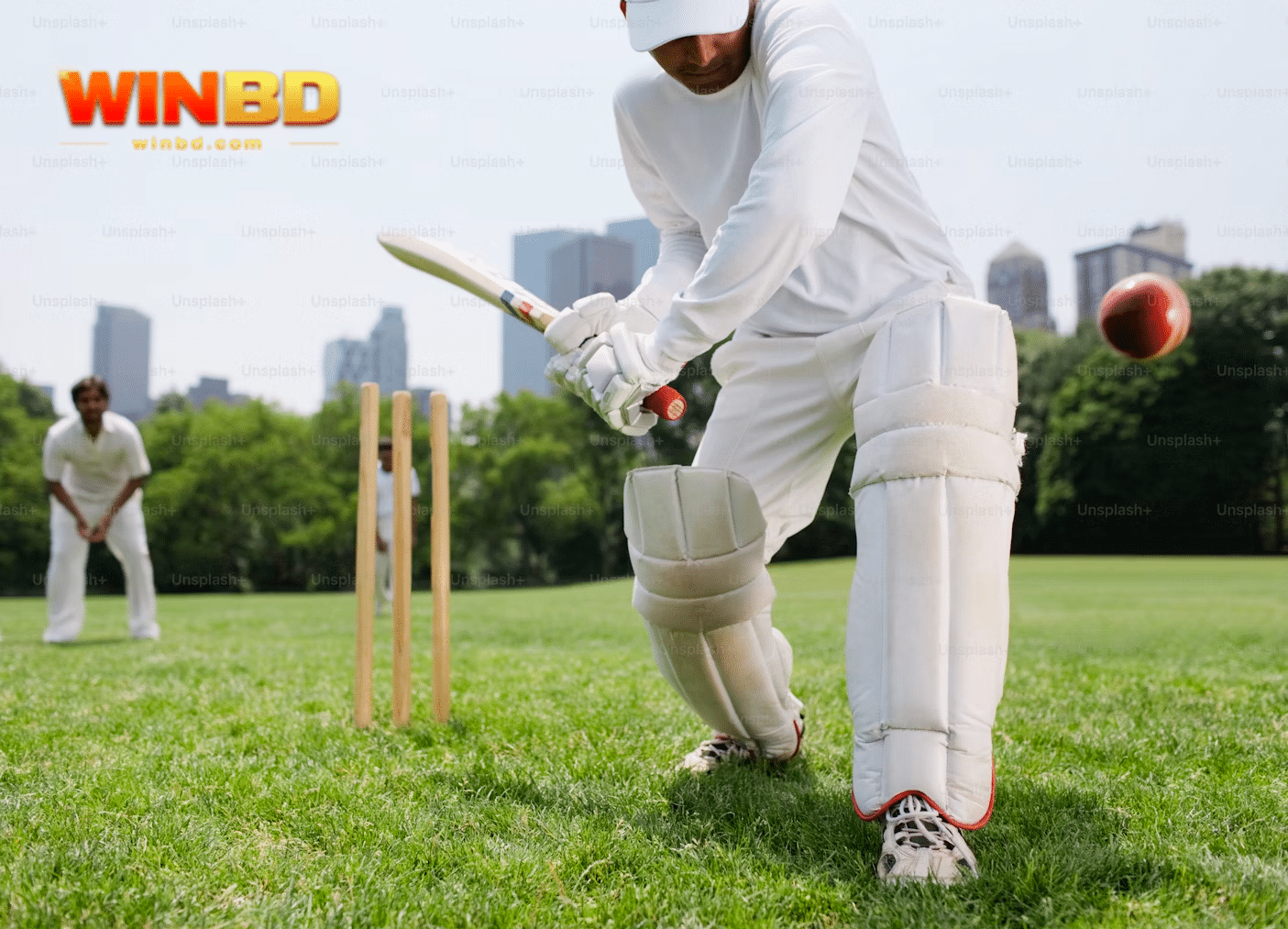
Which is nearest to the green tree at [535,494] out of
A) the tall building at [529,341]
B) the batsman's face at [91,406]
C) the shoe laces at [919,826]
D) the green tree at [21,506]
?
the tall building at [529,341]

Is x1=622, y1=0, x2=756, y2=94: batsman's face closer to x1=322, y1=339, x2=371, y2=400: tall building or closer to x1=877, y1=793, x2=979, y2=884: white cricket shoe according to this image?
x1=877, y1=793, x2=979, y2=884: white cricket shoe

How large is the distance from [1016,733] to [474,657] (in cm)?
→ 404

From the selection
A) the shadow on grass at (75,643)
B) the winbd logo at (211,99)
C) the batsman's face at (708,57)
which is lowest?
the shadow on grass at (75,643)

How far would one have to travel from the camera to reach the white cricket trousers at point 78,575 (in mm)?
8648

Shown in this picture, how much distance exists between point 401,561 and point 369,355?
45191 millimetres

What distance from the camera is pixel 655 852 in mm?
2264

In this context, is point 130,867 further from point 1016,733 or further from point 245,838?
point 1016,733

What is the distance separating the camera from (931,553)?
2.27m

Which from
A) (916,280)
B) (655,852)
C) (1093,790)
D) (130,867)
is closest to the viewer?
(130,867)

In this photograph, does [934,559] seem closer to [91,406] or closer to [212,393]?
[91,406]

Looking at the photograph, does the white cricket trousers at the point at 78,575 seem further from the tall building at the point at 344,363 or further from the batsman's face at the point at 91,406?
the tall building at the point at 344,363

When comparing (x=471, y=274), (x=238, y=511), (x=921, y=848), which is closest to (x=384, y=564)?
(x=471, y=274)

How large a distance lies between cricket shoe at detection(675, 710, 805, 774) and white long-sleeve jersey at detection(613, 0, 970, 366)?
134 centimetres

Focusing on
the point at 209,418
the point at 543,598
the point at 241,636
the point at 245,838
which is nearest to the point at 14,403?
the point at 209,418
